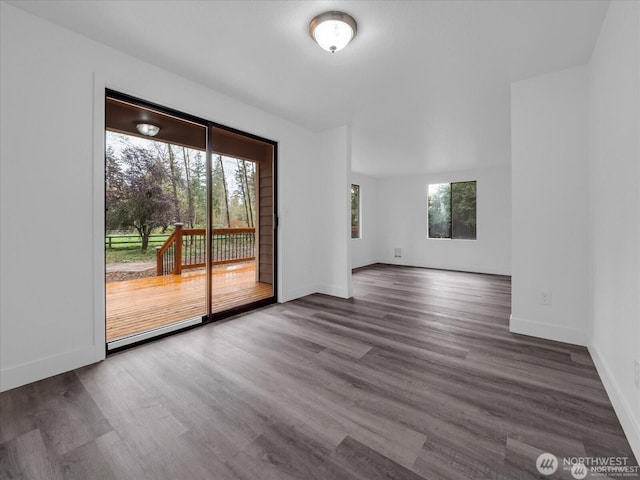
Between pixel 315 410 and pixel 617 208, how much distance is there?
83.3 inches

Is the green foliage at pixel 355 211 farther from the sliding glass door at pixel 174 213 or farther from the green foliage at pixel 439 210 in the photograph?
the sliding glass door at pixel 174 213

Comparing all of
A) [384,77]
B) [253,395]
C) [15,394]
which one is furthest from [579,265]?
[15,394]

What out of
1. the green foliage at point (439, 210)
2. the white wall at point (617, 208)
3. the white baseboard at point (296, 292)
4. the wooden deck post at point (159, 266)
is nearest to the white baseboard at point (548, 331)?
the white wall at point (617, 208)

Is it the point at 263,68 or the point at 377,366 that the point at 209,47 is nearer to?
the point at 263,68

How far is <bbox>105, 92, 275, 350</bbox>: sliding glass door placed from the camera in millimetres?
3074

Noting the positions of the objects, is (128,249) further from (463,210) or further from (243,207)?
(463,210)

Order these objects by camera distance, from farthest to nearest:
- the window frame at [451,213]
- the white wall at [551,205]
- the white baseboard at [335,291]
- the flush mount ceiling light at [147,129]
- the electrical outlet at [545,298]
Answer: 1. the window frame at [451,213]
2. the white baseboard at [335,291]
3. the flush mount ceiling light at [147,129]
4. the electrical outlet at [545,298]
5. the white wall at [551,205]

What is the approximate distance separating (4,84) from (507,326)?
4.55m

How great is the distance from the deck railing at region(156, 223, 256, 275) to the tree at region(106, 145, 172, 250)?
731mm

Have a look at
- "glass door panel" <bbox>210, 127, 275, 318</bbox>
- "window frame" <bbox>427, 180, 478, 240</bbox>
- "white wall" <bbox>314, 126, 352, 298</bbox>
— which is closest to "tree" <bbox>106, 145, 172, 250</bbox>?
"glass door panel" <bbox>210, 127, 275, 318</bbox>

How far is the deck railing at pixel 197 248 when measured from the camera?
485 cm

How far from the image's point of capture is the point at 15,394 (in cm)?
181

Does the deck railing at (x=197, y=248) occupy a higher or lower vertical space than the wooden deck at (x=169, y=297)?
higher

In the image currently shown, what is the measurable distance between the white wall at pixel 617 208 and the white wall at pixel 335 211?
260 cm
